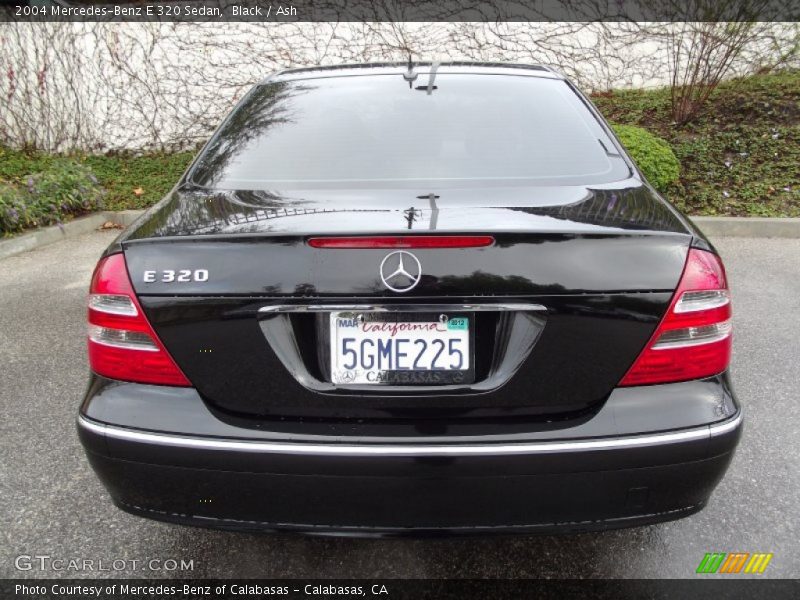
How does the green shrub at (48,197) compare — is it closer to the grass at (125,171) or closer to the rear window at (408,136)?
the grass at (125,171)

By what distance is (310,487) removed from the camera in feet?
5.09

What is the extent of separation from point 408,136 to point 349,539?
131 cm

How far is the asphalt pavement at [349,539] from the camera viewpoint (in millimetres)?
2068

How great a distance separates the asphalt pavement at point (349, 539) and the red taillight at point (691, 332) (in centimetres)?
58

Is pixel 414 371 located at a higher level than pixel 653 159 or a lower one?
higher

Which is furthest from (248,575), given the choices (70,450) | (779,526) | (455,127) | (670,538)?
(779,526)

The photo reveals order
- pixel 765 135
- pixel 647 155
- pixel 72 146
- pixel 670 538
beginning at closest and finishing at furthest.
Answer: pixel 670 538 < pixel 647 155 < pixel 765 135 < pixel 72 146

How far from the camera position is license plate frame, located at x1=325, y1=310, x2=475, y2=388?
1.52 metres

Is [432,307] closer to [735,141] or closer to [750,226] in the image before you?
[750,226]

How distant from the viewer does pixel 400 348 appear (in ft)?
5.04

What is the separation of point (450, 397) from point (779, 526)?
1.54m

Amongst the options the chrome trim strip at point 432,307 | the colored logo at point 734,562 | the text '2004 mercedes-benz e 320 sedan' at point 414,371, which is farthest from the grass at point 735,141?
the chrome trim strip at point 432,307

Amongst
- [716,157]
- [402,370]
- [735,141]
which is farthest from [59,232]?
[735,141]

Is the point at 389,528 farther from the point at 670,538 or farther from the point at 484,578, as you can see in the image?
the point at 670,538
